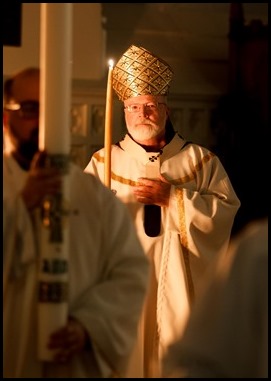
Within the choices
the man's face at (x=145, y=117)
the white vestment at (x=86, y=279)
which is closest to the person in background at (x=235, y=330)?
the white vestment at (x=86, y=279)

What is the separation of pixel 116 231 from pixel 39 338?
201mm

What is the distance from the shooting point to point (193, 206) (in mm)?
2455

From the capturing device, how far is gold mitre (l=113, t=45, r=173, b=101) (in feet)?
8.43

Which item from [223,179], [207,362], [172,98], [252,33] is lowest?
[207,362]

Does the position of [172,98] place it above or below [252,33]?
below

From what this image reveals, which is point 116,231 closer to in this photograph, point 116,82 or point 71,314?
point 71,314

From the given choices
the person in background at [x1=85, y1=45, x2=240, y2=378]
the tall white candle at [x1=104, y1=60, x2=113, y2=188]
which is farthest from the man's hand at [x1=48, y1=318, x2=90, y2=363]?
the person in background at [x1=85, y1=45, x2=240, y2=378]

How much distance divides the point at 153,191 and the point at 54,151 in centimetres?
98

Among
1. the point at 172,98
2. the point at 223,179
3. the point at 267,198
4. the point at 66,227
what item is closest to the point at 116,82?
the point at 223,179

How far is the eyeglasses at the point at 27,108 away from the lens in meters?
1.46

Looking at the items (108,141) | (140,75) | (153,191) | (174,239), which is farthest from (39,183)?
(140,75)

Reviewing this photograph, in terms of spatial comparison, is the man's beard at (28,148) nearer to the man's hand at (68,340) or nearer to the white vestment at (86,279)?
the white vestment at (86,279)

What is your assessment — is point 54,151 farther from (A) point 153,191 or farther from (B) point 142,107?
(B) point 142,107

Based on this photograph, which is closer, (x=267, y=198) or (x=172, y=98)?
(x=267, y=198)
